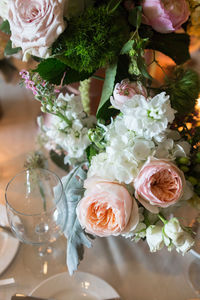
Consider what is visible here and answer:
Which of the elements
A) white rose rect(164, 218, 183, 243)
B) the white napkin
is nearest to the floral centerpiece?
white rose rect(164, 218, 183, 243)

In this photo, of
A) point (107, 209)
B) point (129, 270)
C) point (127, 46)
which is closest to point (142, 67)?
point (127, 46)

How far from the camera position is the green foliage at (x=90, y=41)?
55 centimetres

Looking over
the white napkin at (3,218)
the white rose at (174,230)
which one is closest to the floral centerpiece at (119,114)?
the white rose at (174,230)

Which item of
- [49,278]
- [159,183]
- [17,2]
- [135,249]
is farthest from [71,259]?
[17,2]

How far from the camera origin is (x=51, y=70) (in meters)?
0.61

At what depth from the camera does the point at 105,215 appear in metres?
0.50

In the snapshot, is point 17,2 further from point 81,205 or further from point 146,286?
point 146,286

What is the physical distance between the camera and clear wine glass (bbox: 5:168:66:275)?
0.62 meters

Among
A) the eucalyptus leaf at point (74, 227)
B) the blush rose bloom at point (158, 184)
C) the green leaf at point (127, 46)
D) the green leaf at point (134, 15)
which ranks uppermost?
the green leaf at point (134, 15)

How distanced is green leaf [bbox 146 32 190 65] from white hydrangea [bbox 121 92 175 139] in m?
0.28

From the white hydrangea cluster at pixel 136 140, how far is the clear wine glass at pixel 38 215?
0.55 feet

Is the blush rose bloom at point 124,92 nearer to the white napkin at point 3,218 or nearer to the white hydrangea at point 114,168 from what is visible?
the white hydrangea at point 114,168

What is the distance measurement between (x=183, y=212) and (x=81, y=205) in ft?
1.21

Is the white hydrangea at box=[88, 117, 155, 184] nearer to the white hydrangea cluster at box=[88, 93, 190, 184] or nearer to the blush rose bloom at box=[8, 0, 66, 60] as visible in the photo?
the white hydrangea cluster at box=[88, 93, 190, 184]
